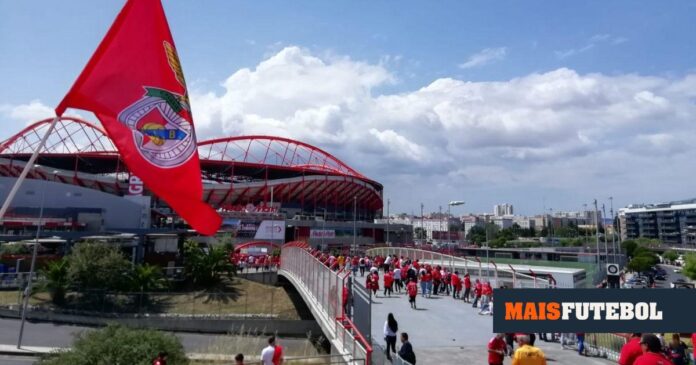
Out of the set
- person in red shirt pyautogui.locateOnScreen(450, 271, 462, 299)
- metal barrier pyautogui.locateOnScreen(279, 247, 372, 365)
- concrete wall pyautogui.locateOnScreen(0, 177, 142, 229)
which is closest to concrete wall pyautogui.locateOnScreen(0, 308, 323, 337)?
metal barrier pyautogui.locateOnScreen(279, 247, 372, 365)

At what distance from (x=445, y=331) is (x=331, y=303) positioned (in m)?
3.72

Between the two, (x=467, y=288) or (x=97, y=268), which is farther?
(x=97, y=268)

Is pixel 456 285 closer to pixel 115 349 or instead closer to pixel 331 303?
pixel 331 303

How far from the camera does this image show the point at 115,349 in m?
13.0

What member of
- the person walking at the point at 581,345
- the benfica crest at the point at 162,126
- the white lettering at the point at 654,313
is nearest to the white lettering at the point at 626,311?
the white lettering at the point at 654,313

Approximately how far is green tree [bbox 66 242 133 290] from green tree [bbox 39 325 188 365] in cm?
1785

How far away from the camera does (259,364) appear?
10.4 m

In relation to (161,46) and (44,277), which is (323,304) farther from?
(44,277)

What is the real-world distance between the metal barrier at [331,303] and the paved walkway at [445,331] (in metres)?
1.57

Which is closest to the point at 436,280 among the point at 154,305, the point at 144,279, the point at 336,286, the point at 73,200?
the point at 336,286

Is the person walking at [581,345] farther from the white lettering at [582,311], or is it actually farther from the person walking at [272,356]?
the person walking at [272,356]

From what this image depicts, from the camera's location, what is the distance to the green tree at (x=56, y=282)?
29.2 m

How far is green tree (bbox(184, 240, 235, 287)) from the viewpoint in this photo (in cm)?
3766

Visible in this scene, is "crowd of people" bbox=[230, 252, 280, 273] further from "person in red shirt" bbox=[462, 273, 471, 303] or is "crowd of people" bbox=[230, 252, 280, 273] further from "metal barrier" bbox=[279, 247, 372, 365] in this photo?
"person in red shirt" bbox=[462, 273, 471, 303]
